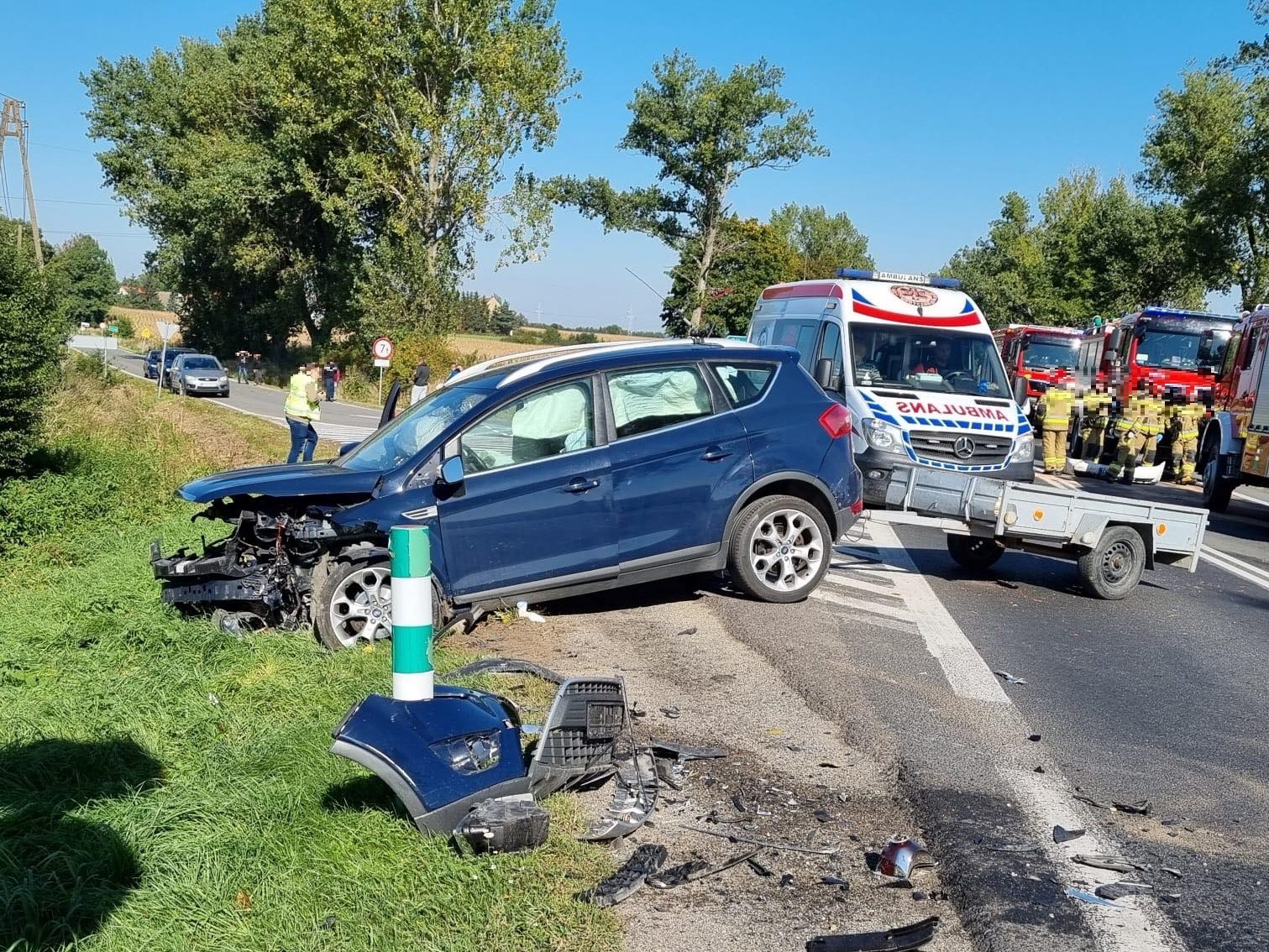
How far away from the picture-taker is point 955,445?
40.5ft

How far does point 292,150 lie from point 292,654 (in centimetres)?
4902

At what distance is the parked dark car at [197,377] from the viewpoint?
144 ft

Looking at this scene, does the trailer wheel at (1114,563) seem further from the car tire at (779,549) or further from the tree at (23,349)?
the tree at (23,349)

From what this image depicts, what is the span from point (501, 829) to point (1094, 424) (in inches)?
920

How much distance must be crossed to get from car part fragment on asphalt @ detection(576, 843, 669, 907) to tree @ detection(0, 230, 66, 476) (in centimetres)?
1194

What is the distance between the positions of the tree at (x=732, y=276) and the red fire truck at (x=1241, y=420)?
40170 mm

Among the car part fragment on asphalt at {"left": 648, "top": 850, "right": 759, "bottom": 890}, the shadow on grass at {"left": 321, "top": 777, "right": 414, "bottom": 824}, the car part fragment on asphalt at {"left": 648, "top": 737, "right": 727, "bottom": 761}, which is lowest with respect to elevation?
the car part fragment on asphalt at {"left": 648, "top": 737, "right": 727, "bottom": 761}

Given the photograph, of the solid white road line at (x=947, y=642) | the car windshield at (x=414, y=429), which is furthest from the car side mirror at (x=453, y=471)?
the solid white road line at (x=947, y=642)

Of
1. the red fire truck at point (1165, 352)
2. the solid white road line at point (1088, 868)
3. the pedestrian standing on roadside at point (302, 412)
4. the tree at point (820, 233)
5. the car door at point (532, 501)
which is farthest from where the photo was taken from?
the tree at point (820, 233)

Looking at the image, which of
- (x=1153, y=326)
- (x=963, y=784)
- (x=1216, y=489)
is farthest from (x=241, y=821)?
(x=1153, y=326)

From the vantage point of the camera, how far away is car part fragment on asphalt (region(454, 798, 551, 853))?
12.8ft

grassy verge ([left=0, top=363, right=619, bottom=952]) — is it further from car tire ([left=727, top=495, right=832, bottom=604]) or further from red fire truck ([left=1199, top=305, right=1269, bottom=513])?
red fire truck ([left=1199, top=305, right=1269, bottom=513])

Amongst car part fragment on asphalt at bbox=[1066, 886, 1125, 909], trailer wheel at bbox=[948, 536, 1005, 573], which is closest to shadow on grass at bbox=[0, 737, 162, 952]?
car part fragment on asphalt at bbox=[1066, 886, 1125, 909]

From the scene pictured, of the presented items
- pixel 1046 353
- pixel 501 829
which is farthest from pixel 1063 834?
pixel 1046 353
